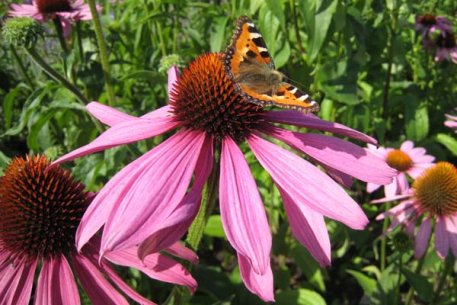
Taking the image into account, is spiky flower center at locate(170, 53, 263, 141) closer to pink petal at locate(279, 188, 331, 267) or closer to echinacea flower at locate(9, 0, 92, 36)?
pink petal at locate(279, 188, 331, 267)

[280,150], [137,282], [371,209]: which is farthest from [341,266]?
[280,150]

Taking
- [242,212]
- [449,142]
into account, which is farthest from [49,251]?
[449,142]

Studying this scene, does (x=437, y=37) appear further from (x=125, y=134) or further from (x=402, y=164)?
(x=125, y=134)

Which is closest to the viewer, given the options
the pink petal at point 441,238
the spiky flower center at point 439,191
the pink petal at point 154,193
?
the pink petal at point 154,193

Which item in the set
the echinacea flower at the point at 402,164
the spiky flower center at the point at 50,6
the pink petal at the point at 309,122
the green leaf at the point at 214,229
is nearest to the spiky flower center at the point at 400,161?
the echinacea flower at the point at 402,164

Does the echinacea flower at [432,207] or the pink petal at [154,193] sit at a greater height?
the pink petal at [154,193]

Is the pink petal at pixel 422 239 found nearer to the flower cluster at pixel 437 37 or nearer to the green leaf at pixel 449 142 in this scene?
the green leaf at pixel 449 142

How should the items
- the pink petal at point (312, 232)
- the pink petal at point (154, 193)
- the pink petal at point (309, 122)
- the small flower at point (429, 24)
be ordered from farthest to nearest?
the small flower at point (429, 24) < the pink petal at point (309, 122) < the pink petal at point (312, 232) < the pink petal at point (154, 193)
